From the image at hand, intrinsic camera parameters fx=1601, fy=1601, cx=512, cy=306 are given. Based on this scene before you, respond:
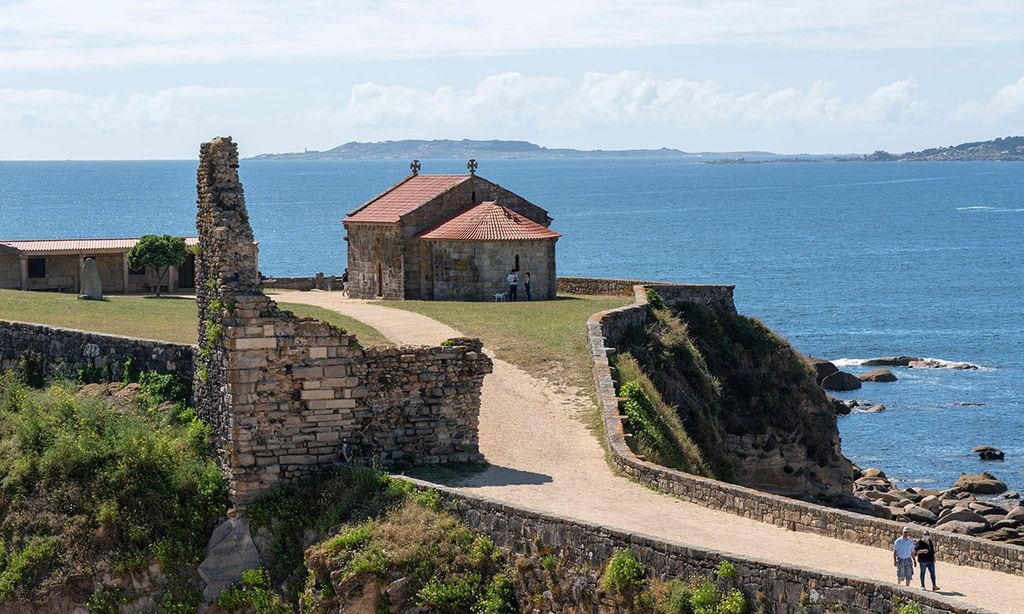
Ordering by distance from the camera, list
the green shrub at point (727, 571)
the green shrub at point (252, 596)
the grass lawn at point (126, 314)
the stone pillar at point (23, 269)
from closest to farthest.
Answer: the green shrub at point (727, 571) → the green shrub at point (252, 596) → the grass lawn at point (126, 314) → the stone pillar at point (23, 269)

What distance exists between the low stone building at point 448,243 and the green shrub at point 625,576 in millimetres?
31459

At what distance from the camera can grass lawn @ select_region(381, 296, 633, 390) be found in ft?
108

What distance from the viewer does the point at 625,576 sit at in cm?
1716

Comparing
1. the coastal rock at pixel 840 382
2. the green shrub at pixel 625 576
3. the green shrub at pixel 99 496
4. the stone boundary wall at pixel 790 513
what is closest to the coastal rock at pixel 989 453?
the coastal rock at pixel 840 382

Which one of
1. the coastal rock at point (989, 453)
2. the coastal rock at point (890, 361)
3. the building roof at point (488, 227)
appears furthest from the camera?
the coastal rock at point (890, 361)

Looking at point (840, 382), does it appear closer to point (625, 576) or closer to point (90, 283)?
point (90, 283)

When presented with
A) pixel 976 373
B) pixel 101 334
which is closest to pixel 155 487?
pixel 101 334

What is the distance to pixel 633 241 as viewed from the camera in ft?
486

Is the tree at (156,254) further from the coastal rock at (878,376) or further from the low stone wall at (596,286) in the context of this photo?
the coastal rock at (878,376)

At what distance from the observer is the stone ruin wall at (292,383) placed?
67.9 ft

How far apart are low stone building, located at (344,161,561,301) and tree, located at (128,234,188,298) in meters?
7.38

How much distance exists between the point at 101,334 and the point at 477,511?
12715 millimetres

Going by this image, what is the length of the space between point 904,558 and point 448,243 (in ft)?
110

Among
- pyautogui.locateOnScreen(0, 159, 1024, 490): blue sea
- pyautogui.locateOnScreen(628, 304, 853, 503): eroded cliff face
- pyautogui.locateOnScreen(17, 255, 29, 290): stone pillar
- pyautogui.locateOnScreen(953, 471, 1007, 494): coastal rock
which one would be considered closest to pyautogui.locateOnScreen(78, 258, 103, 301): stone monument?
pyautogui.locateOnScreen(17, 255, 29, 290): stone pillar
